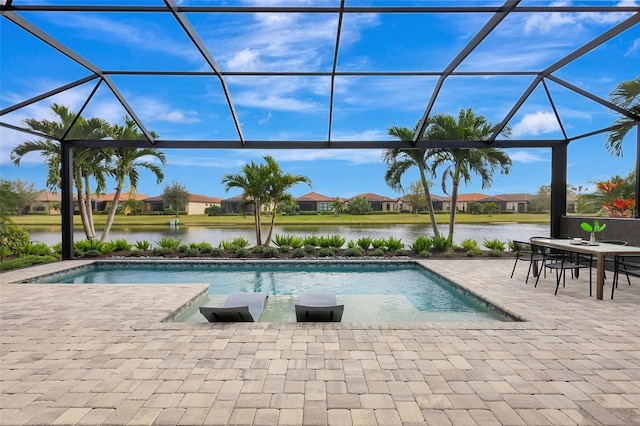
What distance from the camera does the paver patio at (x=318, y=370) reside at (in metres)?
2.91

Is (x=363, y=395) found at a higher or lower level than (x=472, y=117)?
lower

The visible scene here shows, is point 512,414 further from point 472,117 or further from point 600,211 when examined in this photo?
point 600,211

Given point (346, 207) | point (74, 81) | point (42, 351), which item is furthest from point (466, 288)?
point (346, 207)

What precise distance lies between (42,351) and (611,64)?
16076 millimetres

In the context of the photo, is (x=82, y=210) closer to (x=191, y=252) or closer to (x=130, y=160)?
(x=130, y=160)

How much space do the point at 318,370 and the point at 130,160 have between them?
14.4m

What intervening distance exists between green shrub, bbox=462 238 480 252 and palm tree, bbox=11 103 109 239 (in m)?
13.9

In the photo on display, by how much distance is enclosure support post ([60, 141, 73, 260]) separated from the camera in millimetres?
11592

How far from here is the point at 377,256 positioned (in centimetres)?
1284

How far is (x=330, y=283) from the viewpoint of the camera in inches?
386

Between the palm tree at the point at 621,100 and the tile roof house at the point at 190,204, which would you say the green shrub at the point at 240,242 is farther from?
the tile roof house at the point at 190,204

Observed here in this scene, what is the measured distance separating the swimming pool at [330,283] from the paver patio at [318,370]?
58.7 inches

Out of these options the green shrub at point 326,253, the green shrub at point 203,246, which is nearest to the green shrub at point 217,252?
the green shrub at point 203,246

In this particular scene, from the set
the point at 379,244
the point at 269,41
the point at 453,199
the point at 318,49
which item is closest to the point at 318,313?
the point at 318,49
